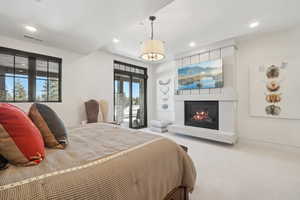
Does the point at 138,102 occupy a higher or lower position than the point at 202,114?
higher

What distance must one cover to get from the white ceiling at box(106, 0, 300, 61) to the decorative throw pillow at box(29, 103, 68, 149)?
2.27 metres

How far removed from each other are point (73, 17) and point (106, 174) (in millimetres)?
2336

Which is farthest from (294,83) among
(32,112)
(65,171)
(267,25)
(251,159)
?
(32,112)

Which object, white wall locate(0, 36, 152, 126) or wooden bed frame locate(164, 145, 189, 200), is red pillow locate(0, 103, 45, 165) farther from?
white wall locate(0, 36, 152, 126)

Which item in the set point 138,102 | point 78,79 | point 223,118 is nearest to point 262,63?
point 223,118

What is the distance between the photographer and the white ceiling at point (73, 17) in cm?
177

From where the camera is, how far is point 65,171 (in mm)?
755

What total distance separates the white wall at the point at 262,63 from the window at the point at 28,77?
15.6 feet

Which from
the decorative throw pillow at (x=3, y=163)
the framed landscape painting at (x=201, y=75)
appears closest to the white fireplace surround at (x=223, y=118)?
the framed landscape painting at (x=201, y=75)

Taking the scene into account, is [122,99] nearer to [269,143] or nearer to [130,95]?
[130,95]

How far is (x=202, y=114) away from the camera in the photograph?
13.2ft

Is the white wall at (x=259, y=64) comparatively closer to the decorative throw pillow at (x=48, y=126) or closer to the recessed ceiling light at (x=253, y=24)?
the recessed ceiling light at (x=253, y=24)

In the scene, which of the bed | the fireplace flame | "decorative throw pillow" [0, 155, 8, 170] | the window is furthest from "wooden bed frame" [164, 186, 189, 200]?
the window

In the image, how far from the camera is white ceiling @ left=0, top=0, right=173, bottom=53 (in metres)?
1.77
